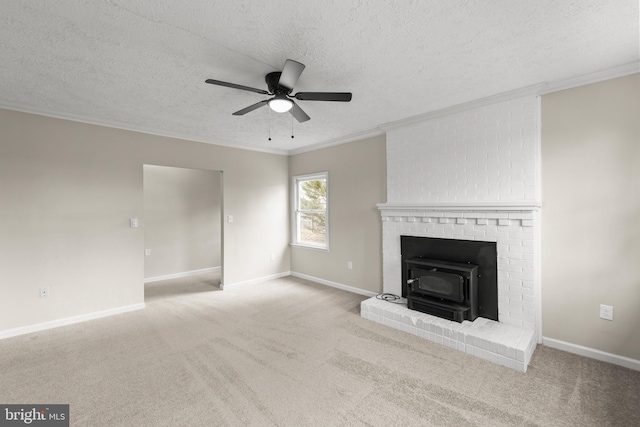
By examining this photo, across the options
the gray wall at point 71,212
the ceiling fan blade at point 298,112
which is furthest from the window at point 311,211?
the ceiling fan blade at point 298,112

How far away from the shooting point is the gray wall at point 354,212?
14.0ft

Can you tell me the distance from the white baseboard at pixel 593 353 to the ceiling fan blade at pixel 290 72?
11.0ft

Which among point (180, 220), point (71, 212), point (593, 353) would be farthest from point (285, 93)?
point (180, 220)

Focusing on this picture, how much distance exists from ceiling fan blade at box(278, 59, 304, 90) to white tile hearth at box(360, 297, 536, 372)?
8.60 ft

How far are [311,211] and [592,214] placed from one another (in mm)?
3872

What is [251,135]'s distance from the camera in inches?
175

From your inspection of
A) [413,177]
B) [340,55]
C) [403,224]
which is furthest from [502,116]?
[340,55]

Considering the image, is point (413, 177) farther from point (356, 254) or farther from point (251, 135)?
point (251, 135)

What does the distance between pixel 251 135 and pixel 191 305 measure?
2.68 metres

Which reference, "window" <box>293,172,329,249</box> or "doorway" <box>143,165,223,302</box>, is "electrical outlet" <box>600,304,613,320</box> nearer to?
"window" <box>293,172,329,249</box>

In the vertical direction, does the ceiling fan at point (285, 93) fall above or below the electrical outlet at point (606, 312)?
above

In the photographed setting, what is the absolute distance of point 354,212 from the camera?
15.0 feet

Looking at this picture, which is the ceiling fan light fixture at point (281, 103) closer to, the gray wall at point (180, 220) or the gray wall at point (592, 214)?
the gray wall at point (592, 214)

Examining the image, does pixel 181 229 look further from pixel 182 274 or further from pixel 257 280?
pixel 257 280
